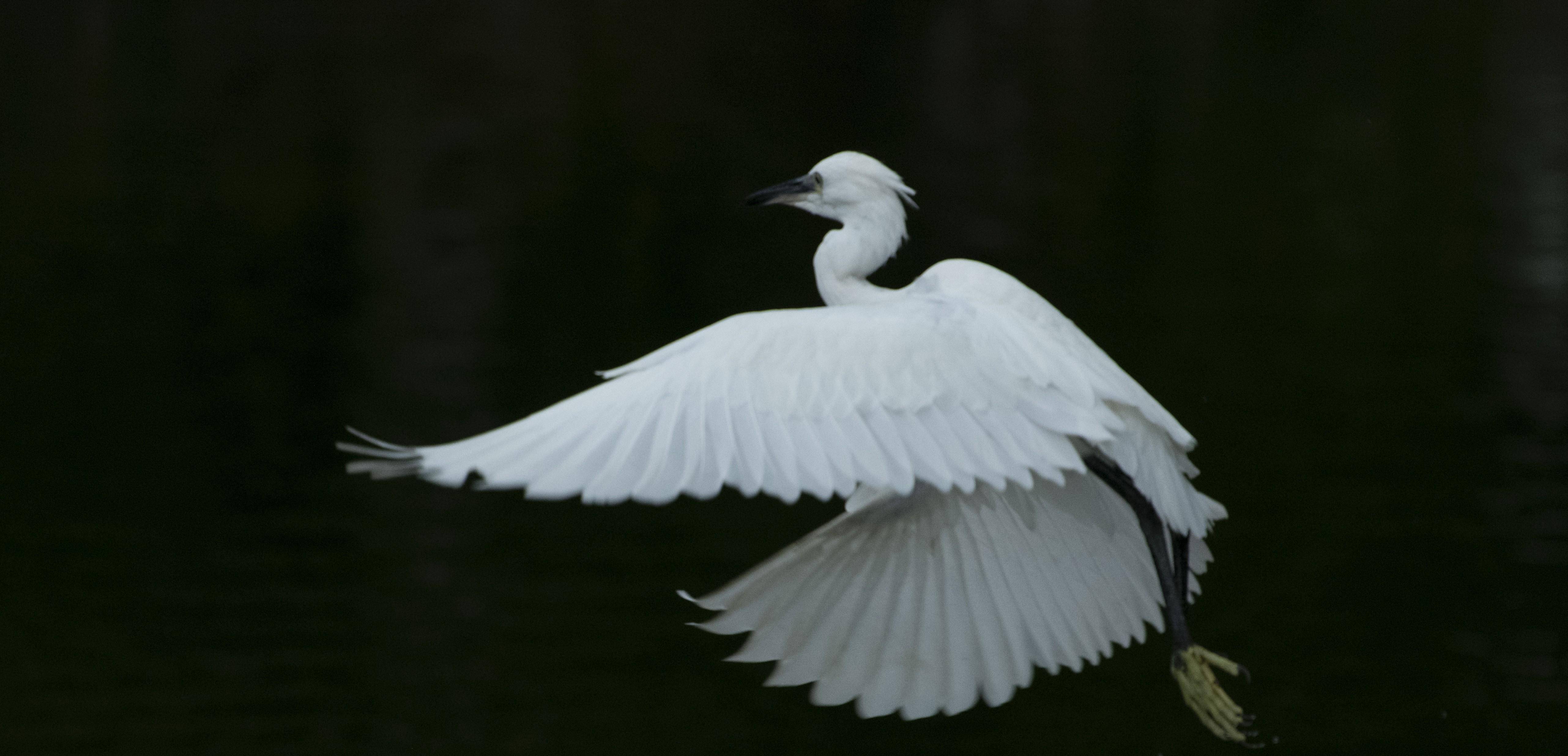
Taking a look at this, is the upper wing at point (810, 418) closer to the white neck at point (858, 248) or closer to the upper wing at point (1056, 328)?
the upper wing at point (1056, 328)

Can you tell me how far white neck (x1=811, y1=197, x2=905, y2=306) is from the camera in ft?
19.0

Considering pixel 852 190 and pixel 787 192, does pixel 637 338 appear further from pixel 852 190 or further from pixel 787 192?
pixel 852 190

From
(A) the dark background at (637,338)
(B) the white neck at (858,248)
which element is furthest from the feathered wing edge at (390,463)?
(A) the dark background at (637,338)

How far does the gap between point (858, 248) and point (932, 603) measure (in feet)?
A: 3.64

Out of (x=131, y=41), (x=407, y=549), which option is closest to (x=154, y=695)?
(x=407, y=549)

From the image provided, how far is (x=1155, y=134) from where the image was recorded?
96.0ft

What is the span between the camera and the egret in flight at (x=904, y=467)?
4.31m

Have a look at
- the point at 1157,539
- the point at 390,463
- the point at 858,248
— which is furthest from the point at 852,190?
the point at 390,463

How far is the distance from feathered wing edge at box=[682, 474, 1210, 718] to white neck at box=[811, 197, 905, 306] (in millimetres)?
672

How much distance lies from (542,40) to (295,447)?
2337 cm

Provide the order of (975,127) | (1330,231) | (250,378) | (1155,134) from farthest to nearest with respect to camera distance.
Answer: (975,127)
(1155,134)
(1330,231)
(250,378)

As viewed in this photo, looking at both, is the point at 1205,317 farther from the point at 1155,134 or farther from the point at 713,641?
the point at 1155,134

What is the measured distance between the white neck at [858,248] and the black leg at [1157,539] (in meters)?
0.95

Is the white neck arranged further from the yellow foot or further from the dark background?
the dark background
